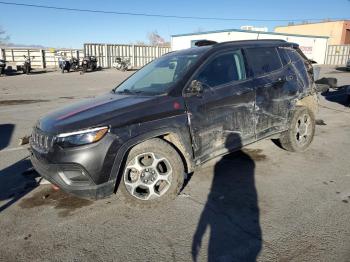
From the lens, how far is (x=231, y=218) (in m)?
3.42

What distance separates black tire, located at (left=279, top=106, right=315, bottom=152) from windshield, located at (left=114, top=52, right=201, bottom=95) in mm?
2119

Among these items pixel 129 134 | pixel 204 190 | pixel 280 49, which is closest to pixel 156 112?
pixel 129 134

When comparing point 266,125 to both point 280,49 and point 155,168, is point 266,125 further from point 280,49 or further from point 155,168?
point 155,168

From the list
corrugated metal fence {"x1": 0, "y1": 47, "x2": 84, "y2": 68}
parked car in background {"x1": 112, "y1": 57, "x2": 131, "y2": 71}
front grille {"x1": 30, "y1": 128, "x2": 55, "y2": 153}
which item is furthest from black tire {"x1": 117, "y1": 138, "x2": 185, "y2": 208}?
corrugated metal fence {"x1": 0, "y1": 47, "x2": 84, "y2": 68}

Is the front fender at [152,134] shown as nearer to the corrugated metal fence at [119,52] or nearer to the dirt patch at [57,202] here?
the dirt patch at [57,202]

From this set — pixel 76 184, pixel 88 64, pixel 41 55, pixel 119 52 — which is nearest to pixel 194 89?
pixel 76 184

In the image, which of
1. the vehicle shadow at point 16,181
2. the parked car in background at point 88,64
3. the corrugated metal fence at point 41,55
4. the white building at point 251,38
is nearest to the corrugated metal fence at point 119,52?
the corrugated metal fence at point 41,55

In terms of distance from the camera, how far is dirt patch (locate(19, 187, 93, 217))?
149 inches

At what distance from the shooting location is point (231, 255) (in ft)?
9.27

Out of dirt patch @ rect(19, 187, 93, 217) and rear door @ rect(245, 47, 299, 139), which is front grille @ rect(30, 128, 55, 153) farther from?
rear door @ rect(245, 47, 299, 139)

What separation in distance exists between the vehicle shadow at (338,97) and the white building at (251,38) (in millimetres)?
19574

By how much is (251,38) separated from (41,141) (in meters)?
34.3

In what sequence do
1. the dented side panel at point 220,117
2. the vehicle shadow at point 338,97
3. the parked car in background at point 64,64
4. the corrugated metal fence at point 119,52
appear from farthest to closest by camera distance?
the corrugated metal fence at point 119,52
the parked car in background at point 64,64
the vehicle shadow at point 338,97
the dented side panel at point 220,117

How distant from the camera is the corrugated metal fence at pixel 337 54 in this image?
4347cm
